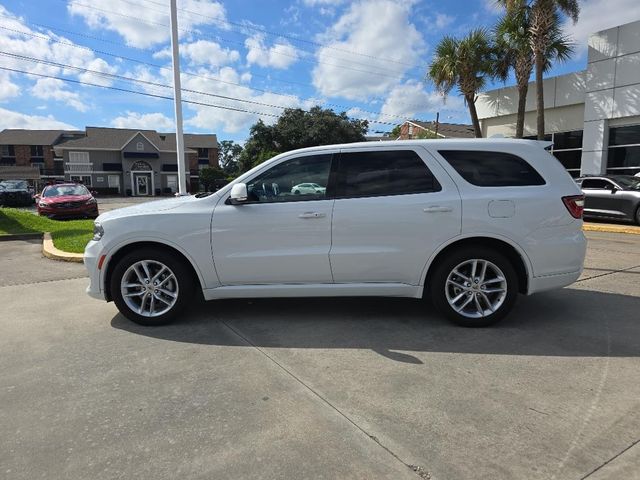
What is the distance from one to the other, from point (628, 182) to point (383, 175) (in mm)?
12183

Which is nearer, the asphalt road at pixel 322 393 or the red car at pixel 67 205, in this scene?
the asphalt road at pixel 322 393

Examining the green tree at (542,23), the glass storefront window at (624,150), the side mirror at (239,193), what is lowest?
the side mirror at (239,193)

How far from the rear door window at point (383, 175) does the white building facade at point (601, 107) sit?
647 inches

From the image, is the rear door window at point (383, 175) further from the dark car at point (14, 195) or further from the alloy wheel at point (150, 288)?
the dark car at point (14, 195)

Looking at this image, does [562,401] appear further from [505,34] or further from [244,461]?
[505,34]

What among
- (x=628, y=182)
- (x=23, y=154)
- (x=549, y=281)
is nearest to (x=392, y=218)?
(x=549, y=281)

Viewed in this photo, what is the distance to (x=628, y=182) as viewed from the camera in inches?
541

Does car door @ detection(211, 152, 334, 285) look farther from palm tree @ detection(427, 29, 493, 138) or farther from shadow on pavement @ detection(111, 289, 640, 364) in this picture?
palm tree @ detection(427, 29, 493, 138)

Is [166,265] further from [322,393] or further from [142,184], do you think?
[142,184]

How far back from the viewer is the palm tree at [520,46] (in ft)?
57.2

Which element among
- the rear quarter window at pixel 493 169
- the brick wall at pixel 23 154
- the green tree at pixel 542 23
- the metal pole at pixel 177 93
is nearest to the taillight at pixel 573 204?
the rear quarter window at pixel 493 169

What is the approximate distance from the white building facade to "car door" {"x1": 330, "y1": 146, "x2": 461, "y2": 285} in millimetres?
16468

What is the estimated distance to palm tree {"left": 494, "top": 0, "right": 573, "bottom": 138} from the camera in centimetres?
1742

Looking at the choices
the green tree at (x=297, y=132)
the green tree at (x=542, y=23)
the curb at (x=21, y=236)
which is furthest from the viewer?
the green tree at (x=297, y=132)
